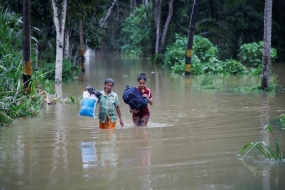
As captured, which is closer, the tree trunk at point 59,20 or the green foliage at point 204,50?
the tree trunk at point 59,20

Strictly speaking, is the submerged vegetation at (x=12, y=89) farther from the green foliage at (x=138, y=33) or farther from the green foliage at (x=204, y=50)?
the green foliage at (x=138, y=33)

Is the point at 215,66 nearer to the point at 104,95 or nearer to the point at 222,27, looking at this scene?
the point at 222,27

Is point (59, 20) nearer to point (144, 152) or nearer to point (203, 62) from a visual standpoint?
point (203, 62)

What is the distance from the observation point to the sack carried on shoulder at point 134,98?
10.8 meters

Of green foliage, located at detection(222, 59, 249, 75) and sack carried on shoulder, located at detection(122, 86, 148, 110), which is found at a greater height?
green foliage, located at detection(222, 59, 249, 75)

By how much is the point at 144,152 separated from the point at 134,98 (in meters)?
2.47

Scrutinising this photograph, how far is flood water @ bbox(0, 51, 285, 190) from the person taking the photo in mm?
6773

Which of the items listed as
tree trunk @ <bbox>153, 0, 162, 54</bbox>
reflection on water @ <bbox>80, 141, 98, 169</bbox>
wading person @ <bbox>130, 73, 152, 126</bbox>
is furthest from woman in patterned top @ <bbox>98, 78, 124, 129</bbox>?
tree trunk @ <bbox>153, 0, 162, 54</bbox>

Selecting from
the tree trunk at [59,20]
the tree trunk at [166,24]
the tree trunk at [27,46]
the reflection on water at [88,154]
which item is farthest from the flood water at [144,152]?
the tree trunk at [166,24]

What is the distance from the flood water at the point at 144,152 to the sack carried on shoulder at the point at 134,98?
525 mm

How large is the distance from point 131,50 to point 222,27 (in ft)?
120

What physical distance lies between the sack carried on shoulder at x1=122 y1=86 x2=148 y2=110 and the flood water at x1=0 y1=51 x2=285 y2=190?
1.72 feet

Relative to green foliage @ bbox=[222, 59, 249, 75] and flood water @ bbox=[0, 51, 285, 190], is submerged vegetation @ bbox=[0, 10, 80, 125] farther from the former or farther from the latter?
green foliage @ bbox=[222, 59, 249, 75]

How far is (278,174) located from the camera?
6984 millimetres
